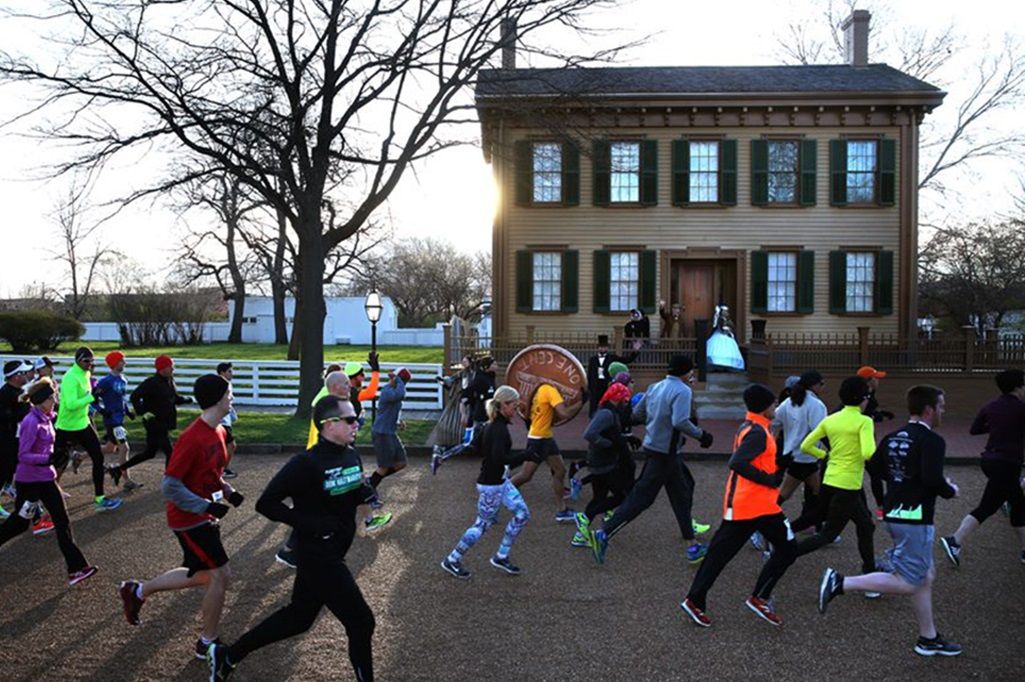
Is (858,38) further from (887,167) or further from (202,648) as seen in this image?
(202,648)

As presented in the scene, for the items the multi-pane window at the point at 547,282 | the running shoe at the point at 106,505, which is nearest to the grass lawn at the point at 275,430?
the running shoe at the point at 106,505

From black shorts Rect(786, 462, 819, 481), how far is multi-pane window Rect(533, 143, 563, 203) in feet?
50.9

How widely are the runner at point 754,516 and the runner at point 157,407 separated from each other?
7.09 m

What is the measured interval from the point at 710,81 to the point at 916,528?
2014 cm

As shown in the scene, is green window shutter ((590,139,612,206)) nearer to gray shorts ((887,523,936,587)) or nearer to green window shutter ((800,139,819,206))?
green window shutter ((800,139,819,206))

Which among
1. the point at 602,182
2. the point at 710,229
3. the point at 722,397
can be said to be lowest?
the point at 722,397

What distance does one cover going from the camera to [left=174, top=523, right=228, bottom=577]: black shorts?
529 centimetres

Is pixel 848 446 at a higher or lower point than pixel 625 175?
lower

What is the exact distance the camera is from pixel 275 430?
54.6 feet

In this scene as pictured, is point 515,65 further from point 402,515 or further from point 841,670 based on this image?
point 841,670

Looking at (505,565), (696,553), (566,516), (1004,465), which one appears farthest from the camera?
(566,516)

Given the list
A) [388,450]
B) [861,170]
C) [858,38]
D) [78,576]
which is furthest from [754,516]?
[858,38]

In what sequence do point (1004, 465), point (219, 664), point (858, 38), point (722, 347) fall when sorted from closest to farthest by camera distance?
1. point (219, 664)
2. point (1004, 465)
3. point (722, 347)
4. point (858, 38)

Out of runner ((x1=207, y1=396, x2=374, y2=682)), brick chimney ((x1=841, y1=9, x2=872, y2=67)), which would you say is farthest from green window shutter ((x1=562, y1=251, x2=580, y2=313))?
runner ((x1=207, y1=396, x2=374, y2=682))
